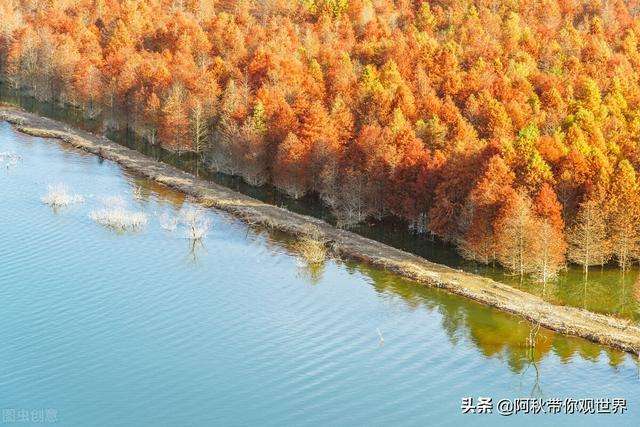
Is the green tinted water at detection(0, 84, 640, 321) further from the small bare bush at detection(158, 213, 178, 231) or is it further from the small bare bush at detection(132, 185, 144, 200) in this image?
the small bare bush at detection(158, 213, 178, 231)

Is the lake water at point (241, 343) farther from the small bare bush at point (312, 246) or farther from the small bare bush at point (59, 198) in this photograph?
the small bare bush at point (59, 198)

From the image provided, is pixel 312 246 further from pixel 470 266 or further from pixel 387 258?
pixel 470 266

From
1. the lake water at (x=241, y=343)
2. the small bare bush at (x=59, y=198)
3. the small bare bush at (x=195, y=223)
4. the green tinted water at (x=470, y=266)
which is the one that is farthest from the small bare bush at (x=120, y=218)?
the green tinted water at (x=470, y=266)

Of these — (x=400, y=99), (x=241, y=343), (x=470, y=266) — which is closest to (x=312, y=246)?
(x=470, y=266)

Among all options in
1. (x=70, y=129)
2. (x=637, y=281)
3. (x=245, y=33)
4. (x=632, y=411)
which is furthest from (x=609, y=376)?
(x=245, y=33)

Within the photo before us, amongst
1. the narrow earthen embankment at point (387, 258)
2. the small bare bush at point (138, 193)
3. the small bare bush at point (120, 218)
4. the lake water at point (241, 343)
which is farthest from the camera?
the small bare bush at point (138, 193)

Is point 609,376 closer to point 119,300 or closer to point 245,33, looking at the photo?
point 119,300
